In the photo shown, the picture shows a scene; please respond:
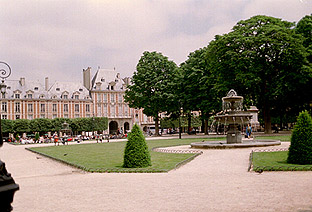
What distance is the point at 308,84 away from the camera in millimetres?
31984

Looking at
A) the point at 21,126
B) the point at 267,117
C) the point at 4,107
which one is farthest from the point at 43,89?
the point at 267,117

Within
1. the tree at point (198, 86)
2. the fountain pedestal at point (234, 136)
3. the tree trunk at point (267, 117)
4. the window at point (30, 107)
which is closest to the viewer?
the fountain pedestal at point (234, 136)

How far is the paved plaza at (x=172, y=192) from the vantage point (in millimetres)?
5418

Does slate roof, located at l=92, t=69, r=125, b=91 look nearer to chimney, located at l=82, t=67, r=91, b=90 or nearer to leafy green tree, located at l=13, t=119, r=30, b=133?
chimney, located at l=82, t=67, r=91, b=90

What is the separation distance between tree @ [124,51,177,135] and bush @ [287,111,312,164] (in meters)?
32.4

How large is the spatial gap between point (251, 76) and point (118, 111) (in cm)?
4947

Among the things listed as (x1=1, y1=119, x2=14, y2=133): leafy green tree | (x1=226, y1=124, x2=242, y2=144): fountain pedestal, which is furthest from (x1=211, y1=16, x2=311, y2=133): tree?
(x1=1, y1=119, x2=14, y2=133): leafy green tree

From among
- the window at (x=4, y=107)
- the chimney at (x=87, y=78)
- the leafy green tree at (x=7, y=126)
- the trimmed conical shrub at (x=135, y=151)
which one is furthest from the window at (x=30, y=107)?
the trimmed conical shrub at (x=135, y=151)

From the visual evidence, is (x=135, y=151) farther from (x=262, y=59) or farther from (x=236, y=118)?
(x=262, y=59)

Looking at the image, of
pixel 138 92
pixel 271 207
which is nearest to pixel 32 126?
pixel 138 92

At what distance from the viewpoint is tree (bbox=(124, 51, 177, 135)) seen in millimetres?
43438

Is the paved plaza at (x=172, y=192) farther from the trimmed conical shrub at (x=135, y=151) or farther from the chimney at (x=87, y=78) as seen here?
the chimney at (x=87, y=78)

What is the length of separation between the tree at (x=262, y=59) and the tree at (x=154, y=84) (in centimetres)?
1220

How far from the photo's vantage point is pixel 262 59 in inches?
1177
